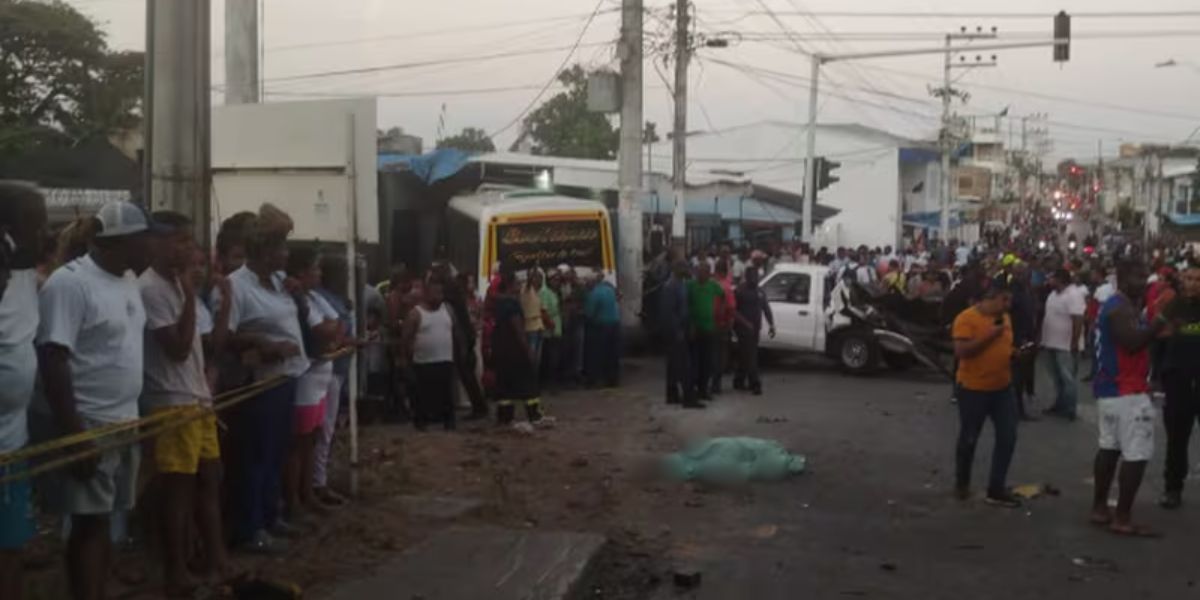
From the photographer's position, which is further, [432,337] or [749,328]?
[749,328]

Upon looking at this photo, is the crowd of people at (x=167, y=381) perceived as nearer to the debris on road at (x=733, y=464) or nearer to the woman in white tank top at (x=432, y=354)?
the woman in white tank top at (x=432, y=354)

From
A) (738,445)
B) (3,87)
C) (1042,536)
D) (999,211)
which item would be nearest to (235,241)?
(738,445)

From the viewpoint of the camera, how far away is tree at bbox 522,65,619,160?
5794 centimetres

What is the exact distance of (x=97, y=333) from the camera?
4.77 metres

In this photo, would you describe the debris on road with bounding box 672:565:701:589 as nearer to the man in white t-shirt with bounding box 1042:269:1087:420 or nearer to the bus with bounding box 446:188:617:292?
the man in white t-shirt with bounding box 1042:269:1087:420

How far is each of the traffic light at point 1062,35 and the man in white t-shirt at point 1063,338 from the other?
11.8 m

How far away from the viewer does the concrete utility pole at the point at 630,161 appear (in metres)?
19.5

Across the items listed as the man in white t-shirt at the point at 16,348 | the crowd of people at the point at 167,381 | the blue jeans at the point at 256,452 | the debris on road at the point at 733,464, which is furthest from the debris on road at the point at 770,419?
the man in white t-shirt at the point at 16,348

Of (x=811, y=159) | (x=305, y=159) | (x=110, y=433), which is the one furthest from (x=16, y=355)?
(x=811, y=159)

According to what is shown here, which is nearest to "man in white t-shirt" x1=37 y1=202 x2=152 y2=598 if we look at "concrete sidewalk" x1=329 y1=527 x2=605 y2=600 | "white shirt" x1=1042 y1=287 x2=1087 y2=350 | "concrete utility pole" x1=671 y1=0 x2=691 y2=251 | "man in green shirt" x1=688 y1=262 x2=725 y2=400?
"concrete sidewalk" x1=329 y1=527 x2=605 y2=600

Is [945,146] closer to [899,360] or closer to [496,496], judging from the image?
[899,360]

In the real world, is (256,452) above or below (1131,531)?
above

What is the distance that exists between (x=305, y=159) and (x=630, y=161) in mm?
12028

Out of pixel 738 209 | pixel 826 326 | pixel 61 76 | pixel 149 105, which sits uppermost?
pixel 61 76
